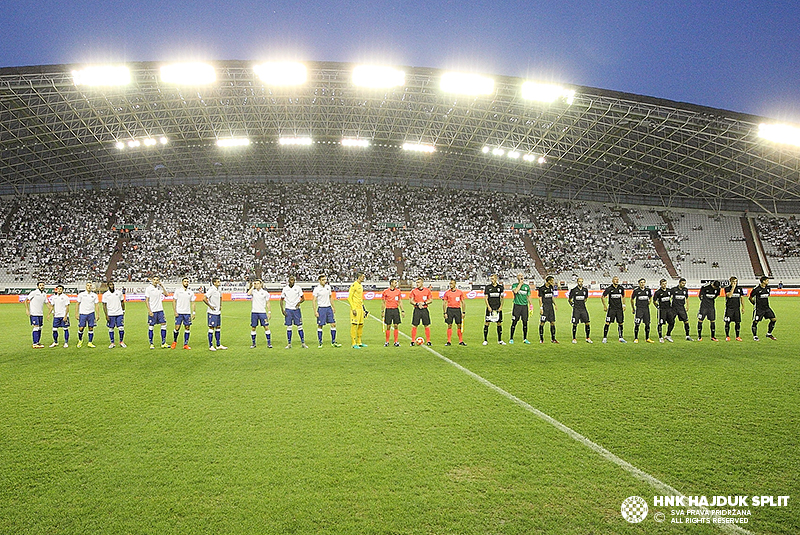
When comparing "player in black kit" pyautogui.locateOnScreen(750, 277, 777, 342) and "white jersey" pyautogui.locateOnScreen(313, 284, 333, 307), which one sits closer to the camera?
"white jersey" pyautogui.locateOnScreen(313, 284, 333, 307)

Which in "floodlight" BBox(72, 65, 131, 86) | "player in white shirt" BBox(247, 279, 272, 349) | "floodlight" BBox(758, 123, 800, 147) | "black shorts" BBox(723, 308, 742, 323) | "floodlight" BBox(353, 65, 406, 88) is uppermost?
"floodlight" BBox(353, 65, 406, 88)

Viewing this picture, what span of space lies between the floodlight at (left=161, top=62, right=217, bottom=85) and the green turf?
742 inches

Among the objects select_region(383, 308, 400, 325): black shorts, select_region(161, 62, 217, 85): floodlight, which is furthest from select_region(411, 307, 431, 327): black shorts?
select_region(161, 62, 217, 85): floodlight

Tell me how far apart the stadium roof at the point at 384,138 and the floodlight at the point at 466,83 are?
166 millimetres

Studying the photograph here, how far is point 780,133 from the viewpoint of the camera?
29719 mm

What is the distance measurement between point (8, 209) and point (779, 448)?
197ft

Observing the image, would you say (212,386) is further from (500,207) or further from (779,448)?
(500,207)

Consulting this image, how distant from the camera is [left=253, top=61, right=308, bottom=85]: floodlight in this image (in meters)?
24.6

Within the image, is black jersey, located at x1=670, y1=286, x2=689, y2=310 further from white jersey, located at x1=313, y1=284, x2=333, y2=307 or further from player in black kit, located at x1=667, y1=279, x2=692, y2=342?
white jersey, located at x1=313, y1=284, x2=333, y2=307

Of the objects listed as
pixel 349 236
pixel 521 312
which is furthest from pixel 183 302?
pixel 349 236

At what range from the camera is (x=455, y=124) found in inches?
1363

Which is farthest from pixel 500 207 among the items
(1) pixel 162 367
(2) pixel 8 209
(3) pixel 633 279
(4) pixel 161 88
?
(2) pixel 8 209

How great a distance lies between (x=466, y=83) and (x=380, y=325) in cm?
1607

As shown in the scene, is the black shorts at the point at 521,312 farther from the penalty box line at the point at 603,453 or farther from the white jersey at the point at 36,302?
the white jersey at the point at 36,302
